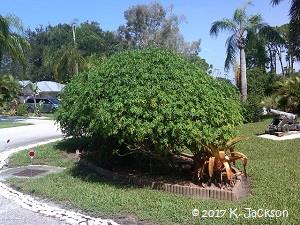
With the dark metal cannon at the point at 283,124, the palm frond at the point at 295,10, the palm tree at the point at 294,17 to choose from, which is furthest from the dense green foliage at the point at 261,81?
the dark metal cannon at the point at 283,124

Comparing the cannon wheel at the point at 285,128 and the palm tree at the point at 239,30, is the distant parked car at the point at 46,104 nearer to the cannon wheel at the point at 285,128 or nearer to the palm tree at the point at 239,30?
the palm tree at the point at 239,30

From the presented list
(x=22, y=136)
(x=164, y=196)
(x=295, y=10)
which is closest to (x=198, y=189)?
(x=164, y=196)

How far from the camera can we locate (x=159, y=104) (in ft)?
24.7

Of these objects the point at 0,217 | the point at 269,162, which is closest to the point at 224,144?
the point at 269,162

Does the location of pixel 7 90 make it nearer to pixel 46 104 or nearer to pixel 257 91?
pixel 46 104

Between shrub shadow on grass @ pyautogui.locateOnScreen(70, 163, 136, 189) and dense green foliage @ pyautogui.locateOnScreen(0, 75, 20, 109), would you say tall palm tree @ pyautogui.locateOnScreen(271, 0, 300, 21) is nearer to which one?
shrub shadow on grass @ pyautogui.locateOnScreen(70, 163, 136, 189)

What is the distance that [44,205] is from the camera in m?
7.15

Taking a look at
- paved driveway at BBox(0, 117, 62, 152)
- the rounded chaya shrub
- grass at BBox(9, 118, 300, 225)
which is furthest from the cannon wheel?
paved driveway at BBox(0, 117, 62, 152)

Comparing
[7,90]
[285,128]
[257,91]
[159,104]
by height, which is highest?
[7,90]
